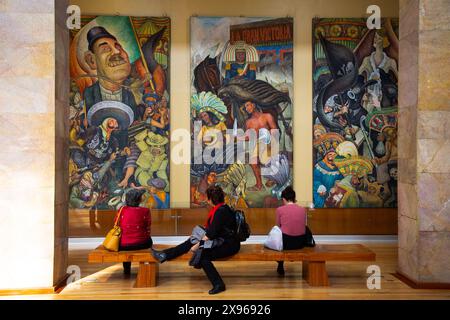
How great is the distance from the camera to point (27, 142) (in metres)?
5.75

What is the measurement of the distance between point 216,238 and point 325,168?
4.45 metres

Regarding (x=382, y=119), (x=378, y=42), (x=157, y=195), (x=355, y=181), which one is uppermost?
(x=378, y=42)

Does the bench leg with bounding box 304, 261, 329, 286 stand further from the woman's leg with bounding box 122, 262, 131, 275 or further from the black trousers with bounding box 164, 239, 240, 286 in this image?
the woman's leg with bounding box 122, 262, 131, 275

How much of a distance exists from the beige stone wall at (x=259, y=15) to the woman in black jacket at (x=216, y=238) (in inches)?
138

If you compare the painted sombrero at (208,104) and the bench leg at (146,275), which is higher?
the painted sombrero at (208,104)

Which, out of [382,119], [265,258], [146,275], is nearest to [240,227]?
[265,258]

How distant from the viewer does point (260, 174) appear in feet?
31.2

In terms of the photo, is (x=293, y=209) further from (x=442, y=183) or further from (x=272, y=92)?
(x=272, y=92)

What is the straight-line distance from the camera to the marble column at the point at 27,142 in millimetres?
5711

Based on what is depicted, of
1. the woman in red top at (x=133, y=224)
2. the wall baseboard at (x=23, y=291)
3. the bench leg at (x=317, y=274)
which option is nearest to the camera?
the wall baseboard at (x=23, y=291)

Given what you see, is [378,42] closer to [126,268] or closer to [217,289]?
[217,289]

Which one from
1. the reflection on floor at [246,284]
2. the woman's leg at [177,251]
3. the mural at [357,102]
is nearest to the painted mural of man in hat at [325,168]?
the mural at [357,102]

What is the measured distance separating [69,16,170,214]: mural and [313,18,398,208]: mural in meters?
3.35

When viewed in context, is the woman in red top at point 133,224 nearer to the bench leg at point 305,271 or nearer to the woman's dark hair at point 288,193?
the woman's dark hair at point 288,193
